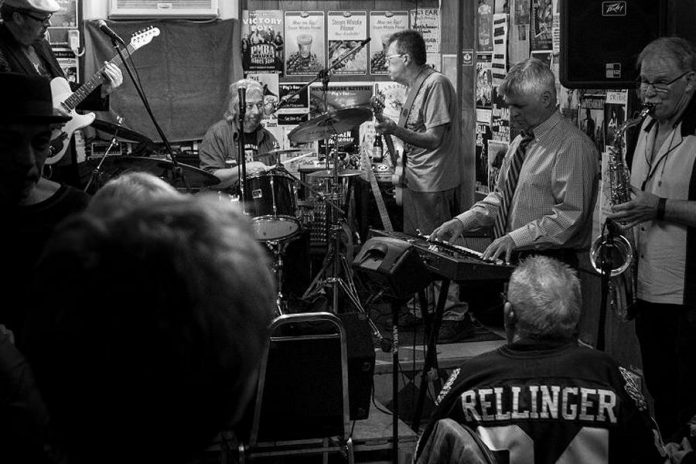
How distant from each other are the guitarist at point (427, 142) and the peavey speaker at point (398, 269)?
2.54 meters

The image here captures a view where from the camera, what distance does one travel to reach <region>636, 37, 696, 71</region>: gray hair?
3.90 meters

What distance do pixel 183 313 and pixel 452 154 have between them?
19.3ft

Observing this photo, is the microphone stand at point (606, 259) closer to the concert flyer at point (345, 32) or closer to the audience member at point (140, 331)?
the audience member at point (140, 331)

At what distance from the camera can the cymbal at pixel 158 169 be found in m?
6.22

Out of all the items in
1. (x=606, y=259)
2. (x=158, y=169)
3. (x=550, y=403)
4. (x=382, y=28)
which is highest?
(x=382, y=28)

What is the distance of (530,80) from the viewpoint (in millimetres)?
4367

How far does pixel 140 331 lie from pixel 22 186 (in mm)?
1963

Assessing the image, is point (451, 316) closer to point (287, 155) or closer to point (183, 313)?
point (287, 155)

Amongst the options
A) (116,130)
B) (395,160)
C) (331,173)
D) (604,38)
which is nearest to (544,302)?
(604,38)

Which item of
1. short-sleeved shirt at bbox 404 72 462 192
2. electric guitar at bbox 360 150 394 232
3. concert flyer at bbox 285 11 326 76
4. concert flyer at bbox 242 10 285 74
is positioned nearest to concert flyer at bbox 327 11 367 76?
concert flyer at bbox 285 11 326 76

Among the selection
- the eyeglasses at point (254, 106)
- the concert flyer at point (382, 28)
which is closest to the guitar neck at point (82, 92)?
the eyeglasses at point (254, 106)

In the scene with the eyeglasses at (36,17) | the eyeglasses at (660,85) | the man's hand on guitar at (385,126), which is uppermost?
the eyeglasses at (36,17)

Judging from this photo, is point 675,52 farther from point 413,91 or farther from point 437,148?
point 413,91

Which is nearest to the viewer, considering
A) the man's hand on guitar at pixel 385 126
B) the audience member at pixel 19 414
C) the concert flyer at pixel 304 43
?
the audience member at pixel 19 414
